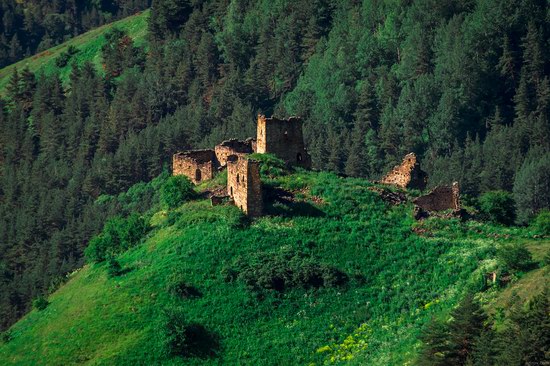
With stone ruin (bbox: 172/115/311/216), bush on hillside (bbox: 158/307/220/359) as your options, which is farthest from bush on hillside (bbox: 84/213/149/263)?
bush on hillside (bbox: 158/307/220/359)

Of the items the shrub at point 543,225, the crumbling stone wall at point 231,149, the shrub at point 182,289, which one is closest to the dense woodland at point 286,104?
the crumbling stone wall at point 231,149

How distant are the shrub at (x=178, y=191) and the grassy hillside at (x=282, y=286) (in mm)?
2711

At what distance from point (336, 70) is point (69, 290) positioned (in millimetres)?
76305

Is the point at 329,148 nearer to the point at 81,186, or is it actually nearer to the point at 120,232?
the point at 81,186

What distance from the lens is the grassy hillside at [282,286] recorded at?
80.9 m

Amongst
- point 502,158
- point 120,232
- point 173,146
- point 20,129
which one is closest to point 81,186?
point 173,146

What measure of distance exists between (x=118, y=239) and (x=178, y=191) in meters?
4.96

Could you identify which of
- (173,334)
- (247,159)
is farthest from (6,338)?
(247,159)

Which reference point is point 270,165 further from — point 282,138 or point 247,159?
point 247,159

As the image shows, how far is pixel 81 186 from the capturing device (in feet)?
529

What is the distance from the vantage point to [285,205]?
9119 cm

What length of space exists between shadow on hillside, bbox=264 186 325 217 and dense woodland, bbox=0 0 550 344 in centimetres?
4462

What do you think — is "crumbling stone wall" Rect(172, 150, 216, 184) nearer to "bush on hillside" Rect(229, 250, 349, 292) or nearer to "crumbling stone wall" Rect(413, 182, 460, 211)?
"crumbling stone wall" Rect(413, 182, 460, 211)

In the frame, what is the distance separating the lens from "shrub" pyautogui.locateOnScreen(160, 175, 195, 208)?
9656cm
